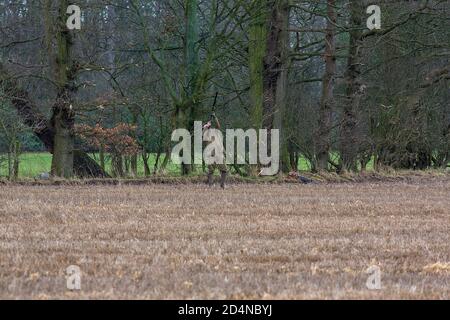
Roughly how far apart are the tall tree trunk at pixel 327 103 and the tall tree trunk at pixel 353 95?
445mm

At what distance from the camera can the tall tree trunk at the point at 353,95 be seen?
84.4 ft

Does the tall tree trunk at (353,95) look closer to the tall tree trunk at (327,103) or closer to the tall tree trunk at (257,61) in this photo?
the tall tree trunk at (327,103)

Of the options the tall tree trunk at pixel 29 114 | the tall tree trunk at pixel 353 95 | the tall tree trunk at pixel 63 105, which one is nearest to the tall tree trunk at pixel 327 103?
the tall tree trunk at pixel 353 95

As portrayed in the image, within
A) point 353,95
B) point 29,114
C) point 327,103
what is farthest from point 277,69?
point 29,114

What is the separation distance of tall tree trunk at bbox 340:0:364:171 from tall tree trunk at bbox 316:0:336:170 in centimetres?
44

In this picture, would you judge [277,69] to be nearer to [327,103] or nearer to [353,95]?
[327,103]

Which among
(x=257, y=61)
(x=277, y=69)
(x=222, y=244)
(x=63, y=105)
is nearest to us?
(x=222, y=244)

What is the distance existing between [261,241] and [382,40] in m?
17.4

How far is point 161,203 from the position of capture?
16.8 metres

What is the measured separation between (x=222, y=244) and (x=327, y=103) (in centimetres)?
1631

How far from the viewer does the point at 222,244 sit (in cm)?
1136

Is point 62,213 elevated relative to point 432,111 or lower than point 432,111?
lower
